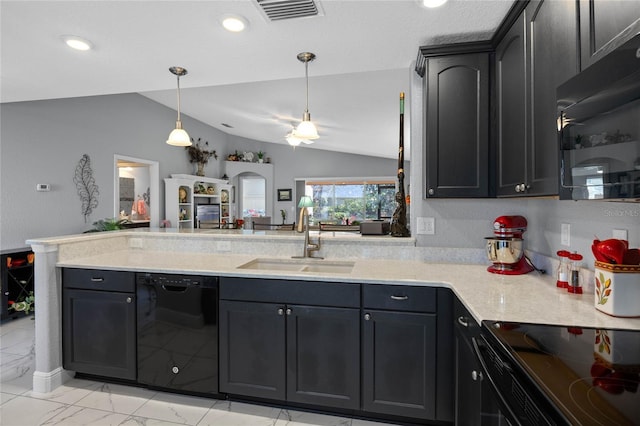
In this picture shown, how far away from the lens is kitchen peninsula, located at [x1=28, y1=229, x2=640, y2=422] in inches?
55.9

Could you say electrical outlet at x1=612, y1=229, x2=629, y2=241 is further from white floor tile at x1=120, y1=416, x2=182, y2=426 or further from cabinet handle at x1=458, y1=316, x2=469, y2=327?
white floor tile at x1=120, y1=416, x2=182, y2=426

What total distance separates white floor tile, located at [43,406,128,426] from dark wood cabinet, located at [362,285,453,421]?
1.53m

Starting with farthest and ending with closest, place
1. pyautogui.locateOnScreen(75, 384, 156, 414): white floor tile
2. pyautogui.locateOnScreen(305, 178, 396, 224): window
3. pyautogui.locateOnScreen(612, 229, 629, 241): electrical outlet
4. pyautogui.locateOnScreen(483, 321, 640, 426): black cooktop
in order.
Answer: pyautogui.locateOnScreen(305, 178, 396, 224): window, pyautogui.locateOnScreen(75, 384, 156, 414): white floor tile, pyautogui.locateOnScreen(612, 229, 629, 241): electrical outlet, pyautogui.locateOnScreen(483, 321, 640, 426): black cooktop

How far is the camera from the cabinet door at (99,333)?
227 centimetres

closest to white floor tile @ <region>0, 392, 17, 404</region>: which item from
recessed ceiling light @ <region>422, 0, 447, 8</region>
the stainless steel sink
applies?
the stainless steel sink

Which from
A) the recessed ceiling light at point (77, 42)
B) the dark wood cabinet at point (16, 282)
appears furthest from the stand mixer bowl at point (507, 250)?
the dark wood cabinet at point (16, 282)

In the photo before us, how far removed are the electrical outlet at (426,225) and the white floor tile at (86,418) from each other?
229 centimetres

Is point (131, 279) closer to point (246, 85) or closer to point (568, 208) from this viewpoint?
point (568, 208)

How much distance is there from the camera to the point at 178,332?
2168 millimetres

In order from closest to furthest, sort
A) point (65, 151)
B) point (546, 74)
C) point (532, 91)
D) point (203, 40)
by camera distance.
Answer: point (546, 74) < point (532, 91) < point (203, 40) < point (65, 151)

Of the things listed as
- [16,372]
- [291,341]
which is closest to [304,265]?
[291,341]

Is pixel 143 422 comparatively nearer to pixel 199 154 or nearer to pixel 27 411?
pixel 27 411

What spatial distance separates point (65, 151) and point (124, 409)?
155 inches

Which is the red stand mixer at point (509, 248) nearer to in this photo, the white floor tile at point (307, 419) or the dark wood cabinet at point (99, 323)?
the white floor tile at point (307, 419)
